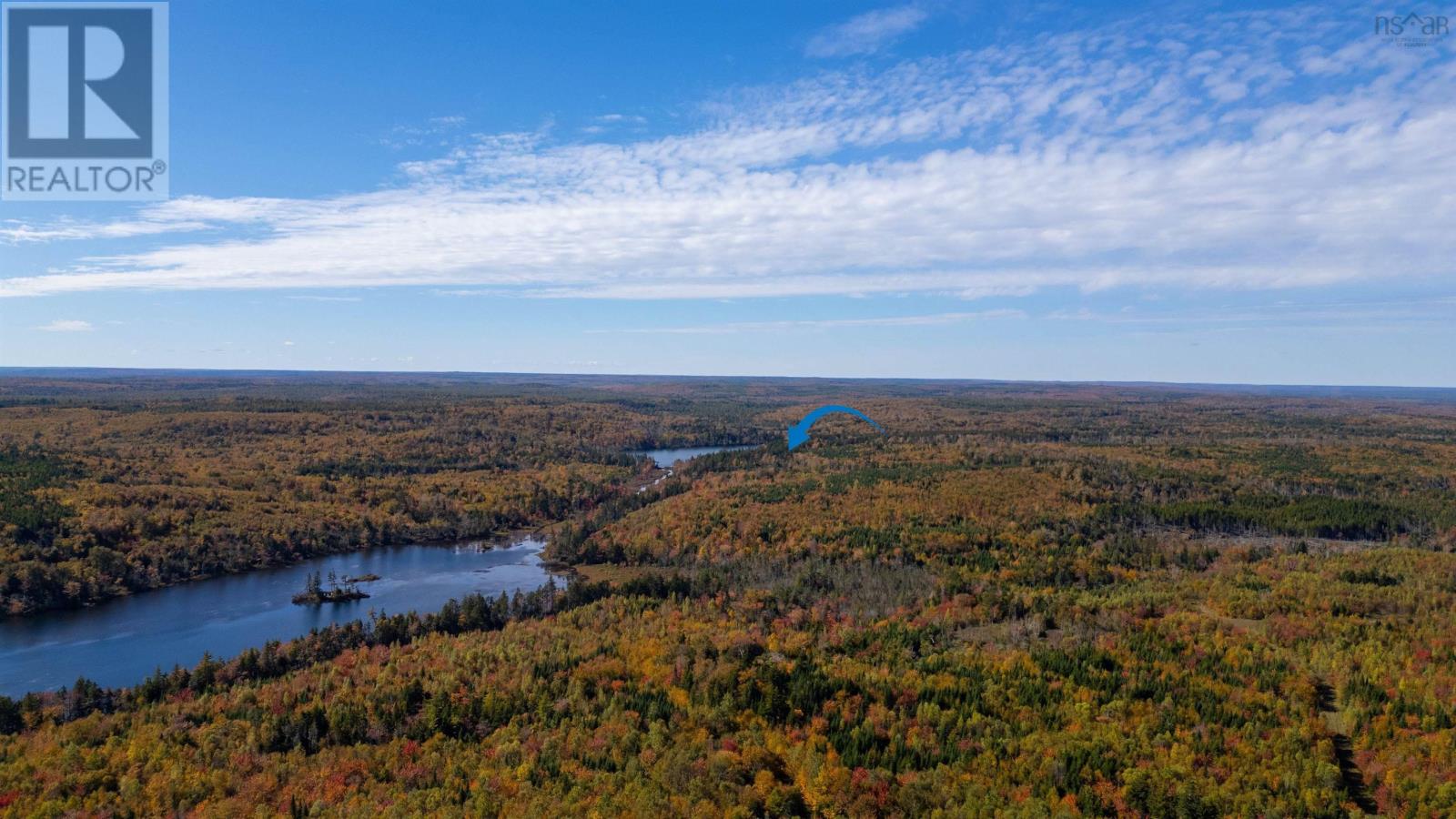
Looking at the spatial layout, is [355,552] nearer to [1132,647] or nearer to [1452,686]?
[1132,647]

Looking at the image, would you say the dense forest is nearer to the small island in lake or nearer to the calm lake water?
the calm lake water

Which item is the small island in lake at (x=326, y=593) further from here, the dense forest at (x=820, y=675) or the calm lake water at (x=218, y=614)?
the dense forest at (x=820, y=675)

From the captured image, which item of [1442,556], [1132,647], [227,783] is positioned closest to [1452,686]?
[1132,647]

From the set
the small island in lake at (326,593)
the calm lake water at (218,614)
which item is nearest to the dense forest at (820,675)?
the calm lake water at (218,614)

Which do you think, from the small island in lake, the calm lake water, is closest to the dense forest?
the calm lake water

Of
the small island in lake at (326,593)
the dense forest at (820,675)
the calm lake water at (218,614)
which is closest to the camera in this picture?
the dense forest at (820,675)

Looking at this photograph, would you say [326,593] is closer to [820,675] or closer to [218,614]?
[218,614]

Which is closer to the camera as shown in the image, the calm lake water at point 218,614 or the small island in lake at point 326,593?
the calm lake water at point 218,614
